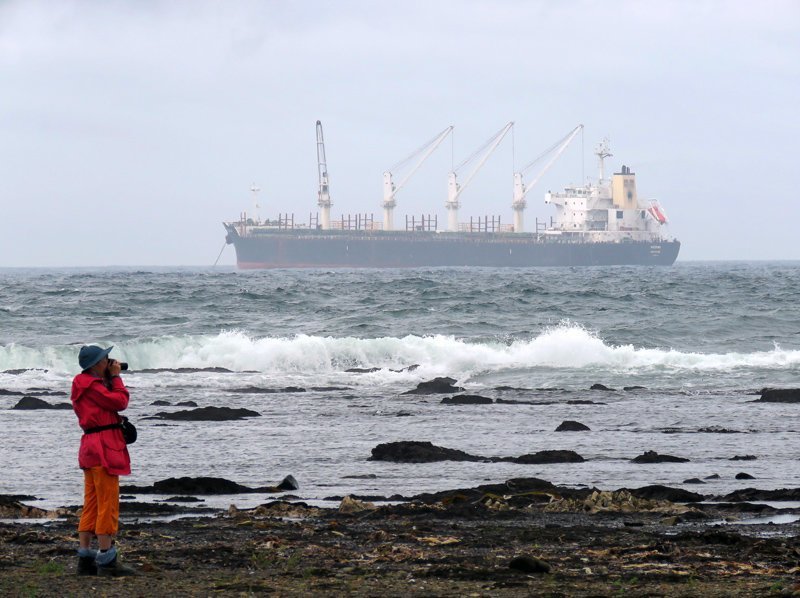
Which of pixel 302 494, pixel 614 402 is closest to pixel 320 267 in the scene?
pixel 614 402

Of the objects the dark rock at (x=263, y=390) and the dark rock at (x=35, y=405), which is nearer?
the dark rock at (x=35, y=405)

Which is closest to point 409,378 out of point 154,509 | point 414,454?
point 414,454

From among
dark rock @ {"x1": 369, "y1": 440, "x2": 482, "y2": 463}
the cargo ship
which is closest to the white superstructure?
the cargo ship

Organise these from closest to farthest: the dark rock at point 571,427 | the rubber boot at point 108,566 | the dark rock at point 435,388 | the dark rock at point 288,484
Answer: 1. the rubber boot at point 108,566
2. the dark rock at point 288,484
3. the dark rock at point 571,427
4. the dark rock at point 435,388

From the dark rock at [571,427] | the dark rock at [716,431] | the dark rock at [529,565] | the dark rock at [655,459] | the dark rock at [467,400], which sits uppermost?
the dark rock at [529,565]

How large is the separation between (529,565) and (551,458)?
19.4 ft

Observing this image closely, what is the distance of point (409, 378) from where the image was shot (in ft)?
86.4

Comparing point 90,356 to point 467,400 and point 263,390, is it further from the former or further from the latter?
point 263,390

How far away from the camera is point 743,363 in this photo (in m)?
28.1

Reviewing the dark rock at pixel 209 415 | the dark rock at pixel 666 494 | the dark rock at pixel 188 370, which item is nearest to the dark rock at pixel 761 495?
the dark rock at pixel 666 494

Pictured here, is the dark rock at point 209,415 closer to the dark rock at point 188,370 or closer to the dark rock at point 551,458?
the dark rock at point 551,458

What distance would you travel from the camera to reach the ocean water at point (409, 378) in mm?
12195

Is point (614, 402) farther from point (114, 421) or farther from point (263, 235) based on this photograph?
point (263, 235)

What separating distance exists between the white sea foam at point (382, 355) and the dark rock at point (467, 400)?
7868mm
